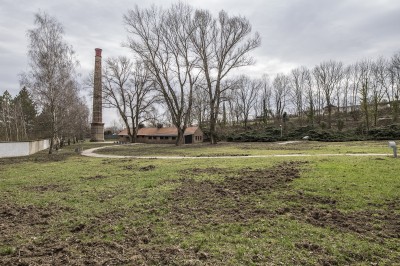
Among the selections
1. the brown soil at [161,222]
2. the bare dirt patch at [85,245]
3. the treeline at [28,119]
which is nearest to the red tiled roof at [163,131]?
the treeline at [28,119]

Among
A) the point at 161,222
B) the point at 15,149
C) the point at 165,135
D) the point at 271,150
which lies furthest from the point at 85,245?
the point at 165,135

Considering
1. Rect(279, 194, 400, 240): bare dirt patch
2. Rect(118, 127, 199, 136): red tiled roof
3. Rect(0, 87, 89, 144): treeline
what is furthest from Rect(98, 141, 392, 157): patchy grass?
Rect(118, 127, 199, 136): red tiled roof

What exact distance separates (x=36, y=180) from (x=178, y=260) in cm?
998

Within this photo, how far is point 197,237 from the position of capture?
5.66m

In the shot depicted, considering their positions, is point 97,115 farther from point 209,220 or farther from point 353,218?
point 353,218

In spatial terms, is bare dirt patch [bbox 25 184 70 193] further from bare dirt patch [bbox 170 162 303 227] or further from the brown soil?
bare dirt patch [bbox 170 162 303 227]

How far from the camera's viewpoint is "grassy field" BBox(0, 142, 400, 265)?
16.1ft

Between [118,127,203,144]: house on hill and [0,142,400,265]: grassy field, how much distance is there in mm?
39136

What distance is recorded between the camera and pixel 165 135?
55438mm

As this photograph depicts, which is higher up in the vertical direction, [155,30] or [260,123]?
[155,30]

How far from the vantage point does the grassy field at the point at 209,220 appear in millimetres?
4895

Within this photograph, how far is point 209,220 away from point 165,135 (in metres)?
49.3

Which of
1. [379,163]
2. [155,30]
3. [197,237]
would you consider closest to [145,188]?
[197,237]

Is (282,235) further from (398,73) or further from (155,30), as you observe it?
(398,73)
